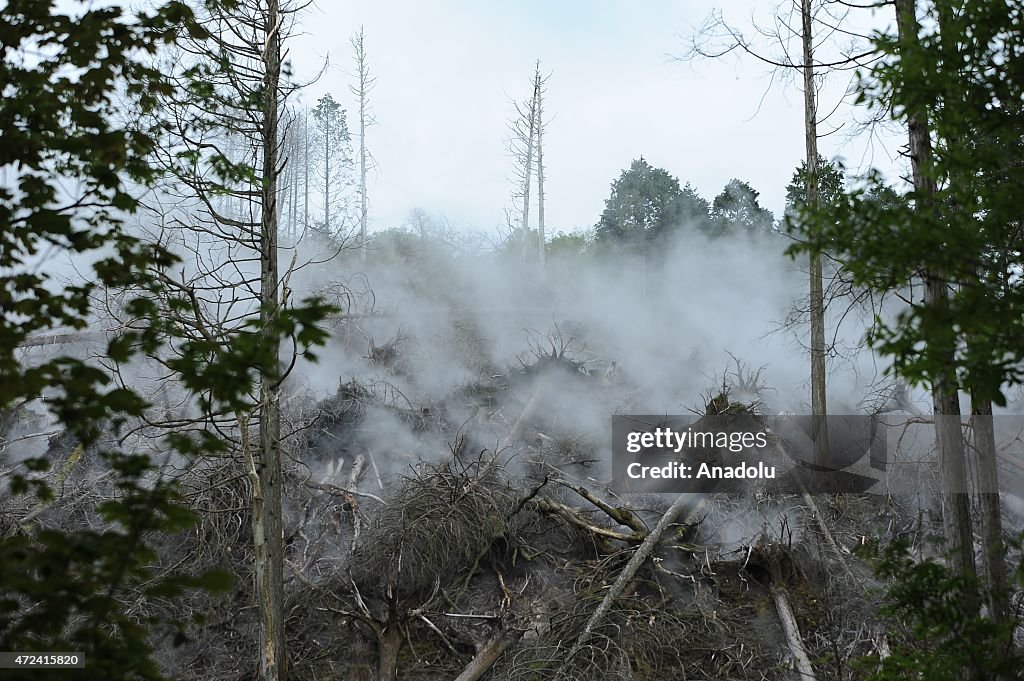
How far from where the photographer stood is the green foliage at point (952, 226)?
2.80m

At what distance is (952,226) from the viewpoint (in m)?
3.25

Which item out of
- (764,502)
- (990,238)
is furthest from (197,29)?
(764,502)

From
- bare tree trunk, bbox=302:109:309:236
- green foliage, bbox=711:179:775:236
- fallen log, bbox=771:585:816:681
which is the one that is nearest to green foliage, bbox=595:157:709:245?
green foliage, bbox=711:179:775:236

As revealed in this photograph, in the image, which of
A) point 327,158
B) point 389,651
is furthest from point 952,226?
point 327,158

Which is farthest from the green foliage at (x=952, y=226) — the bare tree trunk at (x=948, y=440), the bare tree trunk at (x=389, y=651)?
the bare tree trunk at (x=389, y=651)

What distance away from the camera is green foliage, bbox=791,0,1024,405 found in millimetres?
2799

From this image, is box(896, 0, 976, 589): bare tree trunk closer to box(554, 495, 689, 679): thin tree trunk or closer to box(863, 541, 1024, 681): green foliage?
box(863, 541, 1024, 681): green foliage

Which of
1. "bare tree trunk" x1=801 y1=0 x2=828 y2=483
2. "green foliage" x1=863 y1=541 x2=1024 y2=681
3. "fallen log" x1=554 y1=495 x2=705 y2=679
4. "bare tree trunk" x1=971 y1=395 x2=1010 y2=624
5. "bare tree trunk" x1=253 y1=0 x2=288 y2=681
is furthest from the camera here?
"bare tree trunk" x1=801 y1=0 x2=828 y2=483

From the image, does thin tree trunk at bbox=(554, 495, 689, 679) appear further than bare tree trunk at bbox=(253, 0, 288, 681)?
Yes

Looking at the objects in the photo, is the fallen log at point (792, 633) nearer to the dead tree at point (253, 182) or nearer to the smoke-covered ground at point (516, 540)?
the smoke-covered ground at point (516, 540)

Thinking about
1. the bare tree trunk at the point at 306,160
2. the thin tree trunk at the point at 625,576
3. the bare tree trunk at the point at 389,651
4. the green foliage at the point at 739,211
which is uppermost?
the bare tree trunk at the point at 306,160

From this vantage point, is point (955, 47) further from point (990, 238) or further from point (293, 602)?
point (293, 602)

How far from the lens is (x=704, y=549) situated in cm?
846

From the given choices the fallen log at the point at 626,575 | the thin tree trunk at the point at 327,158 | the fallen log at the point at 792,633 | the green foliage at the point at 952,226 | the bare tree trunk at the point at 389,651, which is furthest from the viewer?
the thin tree trunk at the point at 327,158
